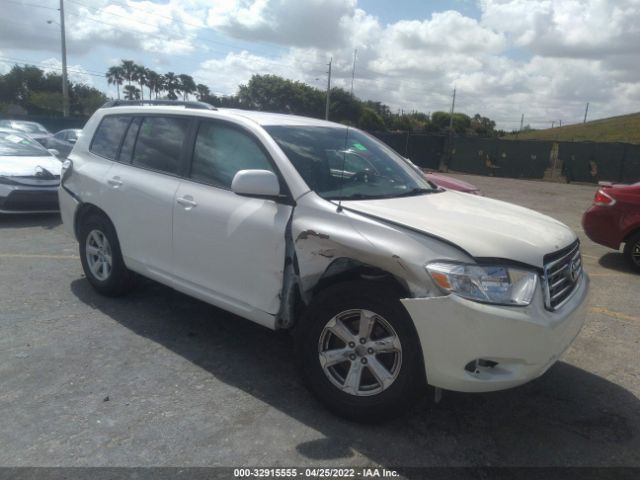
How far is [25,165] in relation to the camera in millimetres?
8961

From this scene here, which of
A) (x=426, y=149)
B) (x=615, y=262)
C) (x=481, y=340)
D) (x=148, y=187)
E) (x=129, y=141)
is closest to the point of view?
(x=481, y=340)

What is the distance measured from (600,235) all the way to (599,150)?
18562 millimetres

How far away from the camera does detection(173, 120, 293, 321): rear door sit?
3559 millimetres

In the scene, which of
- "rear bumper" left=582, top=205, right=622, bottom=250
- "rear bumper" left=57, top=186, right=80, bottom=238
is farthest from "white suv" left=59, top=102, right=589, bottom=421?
"rear bumper" left=582, top=205, right=622, bottom=250

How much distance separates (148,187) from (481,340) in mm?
2941

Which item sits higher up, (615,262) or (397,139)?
(397,139)

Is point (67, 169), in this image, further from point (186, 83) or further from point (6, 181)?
point (186, 83)

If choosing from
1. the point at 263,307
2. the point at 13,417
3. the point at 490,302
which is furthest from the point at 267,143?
the point at 13,417

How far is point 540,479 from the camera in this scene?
2.81 m

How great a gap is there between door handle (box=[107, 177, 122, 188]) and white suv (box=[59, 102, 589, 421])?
0.7 inches

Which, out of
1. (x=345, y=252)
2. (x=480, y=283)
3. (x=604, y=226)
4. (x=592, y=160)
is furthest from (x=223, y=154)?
(x=592, y=160)

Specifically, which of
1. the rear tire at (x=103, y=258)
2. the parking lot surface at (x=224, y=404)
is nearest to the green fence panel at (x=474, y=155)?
the parking lot surface at (x=224, y=404)

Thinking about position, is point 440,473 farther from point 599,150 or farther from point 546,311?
point 599,150

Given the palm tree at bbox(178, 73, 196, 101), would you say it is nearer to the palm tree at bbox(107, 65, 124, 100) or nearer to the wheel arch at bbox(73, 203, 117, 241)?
the palm tree at bbox(107, 65, 124, 100)
